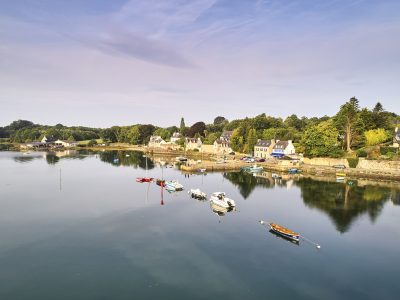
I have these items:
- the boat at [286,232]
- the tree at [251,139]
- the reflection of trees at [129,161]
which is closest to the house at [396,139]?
the tree at [251,139]

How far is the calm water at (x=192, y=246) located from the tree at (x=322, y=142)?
19453 mm

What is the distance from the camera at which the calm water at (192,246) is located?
18984 mm

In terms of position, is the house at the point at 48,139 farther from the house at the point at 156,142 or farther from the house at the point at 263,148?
the house at the point at 263,148

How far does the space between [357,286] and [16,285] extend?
20611mm

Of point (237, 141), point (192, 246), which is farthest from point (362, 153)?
point (192, 246)

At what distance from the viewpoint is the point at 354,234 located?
28.3m

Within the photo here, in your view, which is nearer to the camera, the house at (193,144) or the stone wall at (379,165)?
the stone wall at (379,165)

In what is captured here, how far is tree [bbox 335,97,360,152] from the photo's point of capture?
66.1 meters

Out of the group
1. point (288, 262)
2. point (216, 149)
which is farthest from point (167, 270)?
→ point (216, 149)

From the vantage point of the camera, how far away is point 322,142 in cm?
6397

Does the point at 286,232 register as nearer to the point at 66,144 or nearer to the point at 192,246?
the point at 192,246

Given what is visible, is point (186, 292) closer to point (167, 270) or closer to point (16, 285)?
point (167, 270)

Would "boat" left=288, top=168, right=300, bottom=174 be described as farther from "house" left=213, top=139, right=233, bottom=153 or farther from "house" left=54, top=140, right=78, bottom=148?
"house" left=54, top=140, right=78, bottom=148

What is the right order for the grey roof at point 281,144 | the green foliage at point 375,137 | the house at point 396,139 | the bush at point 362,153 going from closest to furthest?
the bush at point 362,153 → the house at point 396,139 → the green foliage at point 375,137 → the grey roof at point 281,144
